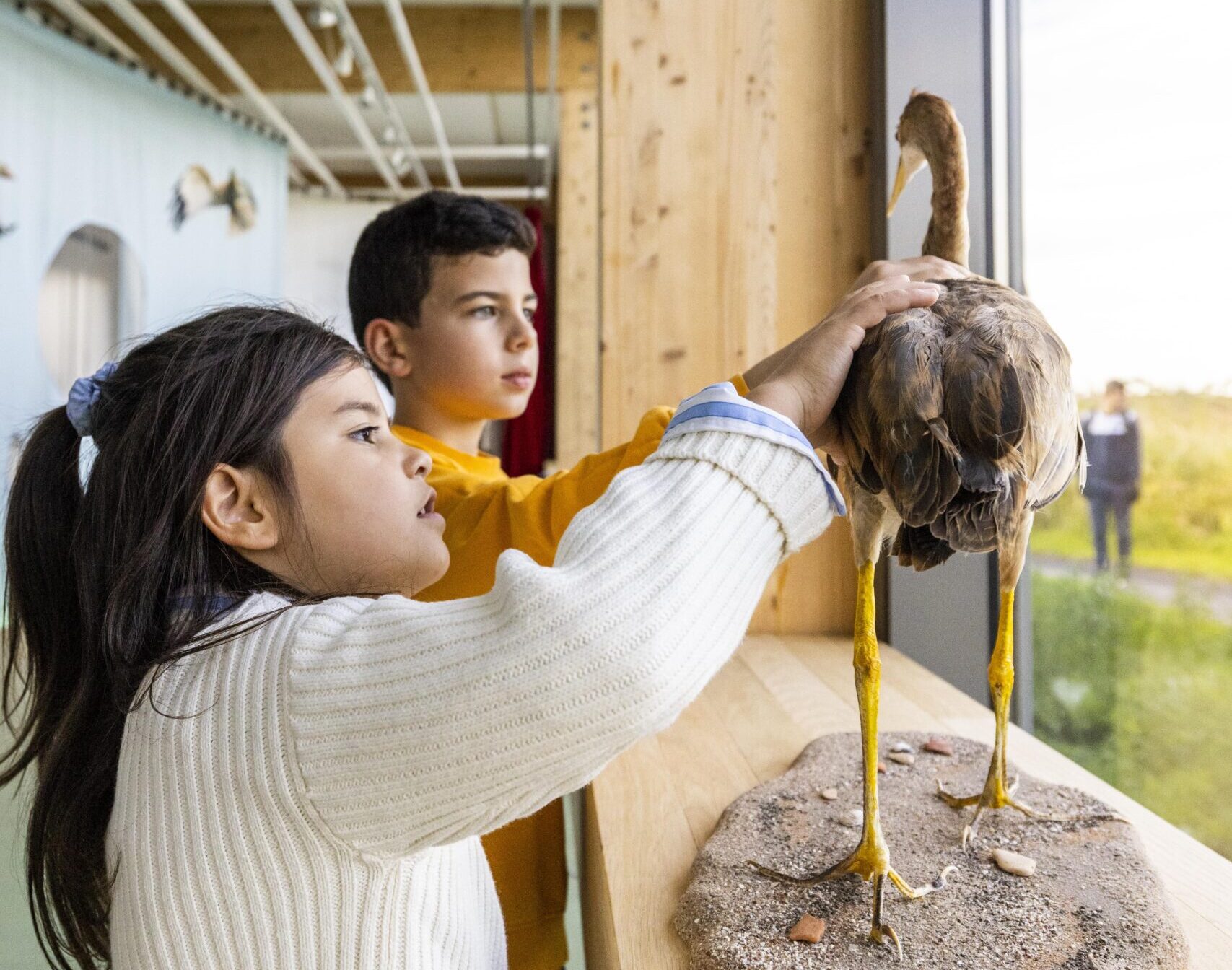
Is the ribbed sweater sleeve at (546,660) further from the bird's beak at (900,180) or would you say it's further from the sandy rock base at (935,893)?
the bird's beak at (900,180)

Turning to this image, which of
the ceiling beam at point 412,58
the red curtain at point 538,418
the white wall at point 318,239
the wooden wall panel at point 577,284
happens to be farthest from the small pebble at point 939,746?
the white wall at point 318,239

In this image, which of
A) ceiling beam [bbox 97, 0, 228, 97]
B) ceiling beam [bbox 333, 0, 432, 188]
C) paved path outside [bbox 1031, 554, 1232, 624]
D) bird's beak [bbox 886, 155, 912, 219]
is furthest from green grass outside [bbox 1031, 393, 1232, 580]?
ceiling beam [bbox 97, 0, 228, 97]

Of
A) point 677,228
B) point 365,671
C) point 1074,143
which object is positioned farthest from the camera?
point 677,228

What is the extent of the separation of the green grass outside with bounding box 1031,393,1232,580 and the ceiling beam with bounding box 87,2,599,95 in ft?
13.2

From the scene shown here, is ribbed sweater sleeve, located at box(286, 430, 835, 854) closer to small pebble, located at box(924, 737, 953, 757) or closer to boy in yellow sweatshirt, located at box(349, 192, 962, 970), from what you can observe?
boy in yellow sweatshirt, located at box(349, 192, 962, 970)

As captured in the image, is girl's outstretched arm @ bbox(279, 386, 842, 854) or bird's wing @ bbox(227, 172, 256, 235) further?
bird's wing @ bbox(227, 172, 256, 235)

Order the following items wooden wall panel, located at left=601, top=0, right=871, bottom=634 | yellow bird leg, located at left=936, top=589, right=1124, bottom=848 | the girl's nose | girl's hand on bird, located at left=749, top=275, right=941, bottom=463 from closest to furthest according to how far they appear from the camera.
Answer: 1. girl's hand on bird, located at left=749, top=275, right=941, bottom=463
2. the girl's nose
3. yellow bird leg, located at left=936, top=589, right=1124, bottom=848
4. wooden wall panel, located at left=601, top=0, right=871, bottom=634

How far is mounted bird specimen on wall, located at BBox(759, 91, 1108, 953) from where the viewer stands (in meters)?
0.85

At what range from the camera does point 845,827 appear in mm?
1068

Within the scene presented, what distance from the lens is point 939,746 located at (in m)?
1.33

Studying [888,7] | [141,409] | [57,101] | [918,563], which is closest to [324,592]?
[141,409]

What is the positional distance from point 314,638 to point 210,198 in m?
5.23

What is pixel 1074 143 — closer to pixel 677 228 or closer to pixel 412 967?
pixel 677 228

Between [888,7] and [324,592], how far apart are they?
1770mm
